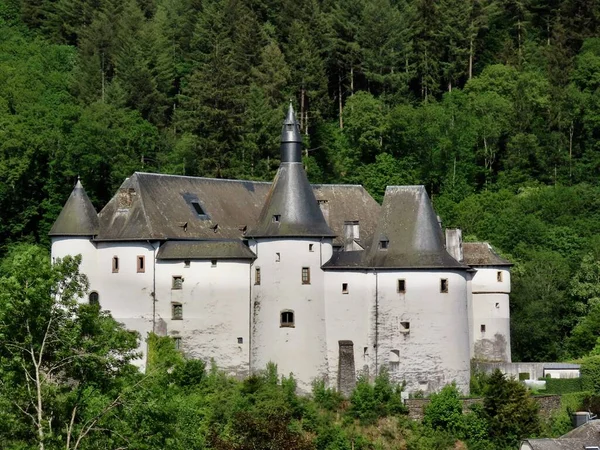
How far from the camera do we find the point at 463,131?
91.9 metres

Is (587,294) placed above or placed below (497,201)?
below

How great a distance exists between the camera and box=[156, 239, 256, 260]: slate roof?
208 ft

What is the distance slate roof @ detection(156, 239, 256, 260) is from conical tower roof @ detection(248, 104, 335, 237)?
0.88 metres

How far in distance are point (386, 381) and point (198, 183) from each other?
43.0 feet

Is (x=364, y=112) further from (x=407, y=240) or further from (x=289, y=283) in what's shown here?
(x=289, y=283)

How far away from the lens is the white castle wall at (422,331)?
62.4 m

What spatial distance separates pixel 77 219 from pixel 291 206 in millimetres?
9410

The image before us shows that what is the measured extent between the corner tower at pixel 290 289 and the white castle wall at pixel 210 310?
574 millimetres

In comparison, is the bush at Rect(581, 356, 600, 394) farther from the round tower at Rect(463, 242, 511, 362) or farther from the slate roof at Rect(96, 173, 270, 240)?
the slate roof at Rect(96, 173, 270, 240)

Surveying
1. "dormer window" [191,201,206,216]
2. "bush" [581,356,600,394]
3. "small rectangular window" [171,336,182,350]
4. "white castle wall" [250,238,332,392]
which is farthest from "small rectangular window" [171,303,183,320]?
"bush" [581,356,600,394]

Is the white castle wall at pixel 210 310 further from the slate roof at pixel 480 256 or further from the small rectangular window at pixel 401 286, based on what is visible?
the slate roof at pixel 480 256

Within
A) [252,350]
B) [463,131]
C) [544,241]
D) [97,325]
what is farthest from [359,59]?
[97,325]

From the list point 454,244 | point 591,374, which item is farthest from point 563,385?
point 454,244

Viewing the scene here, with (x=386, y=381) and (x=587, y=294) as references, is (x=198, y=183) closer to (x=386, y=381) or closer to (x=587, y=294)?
(x=386, y=381)
